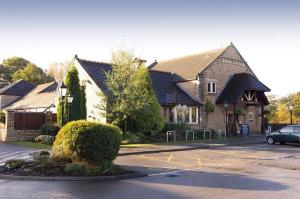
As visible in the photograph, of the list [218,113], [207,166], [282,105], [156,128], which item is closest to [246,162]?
[207,166]

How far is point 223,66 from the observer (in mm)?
39812

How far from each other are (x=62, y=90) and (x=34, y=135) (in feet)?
27.0

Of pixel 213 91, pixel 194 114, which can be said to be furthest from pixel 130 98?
pixel 213 91

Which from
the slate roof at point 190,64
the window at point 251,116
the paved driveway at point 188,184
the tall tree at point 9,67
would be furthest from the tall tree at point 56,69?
the paved driveway at point 188,184

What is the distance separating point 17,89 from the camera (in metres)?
52.7

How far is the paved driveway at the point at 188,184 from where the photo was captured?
33.8 ft

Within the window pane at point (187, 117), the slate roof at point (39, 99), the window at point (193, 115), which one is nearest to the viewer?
the window pane at point (187, 117)

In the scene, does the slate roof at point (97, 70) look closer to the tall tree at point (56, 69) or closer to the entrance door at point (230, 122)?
the entrance door at point (230, 122)

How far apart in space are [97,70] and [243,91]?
554 inches

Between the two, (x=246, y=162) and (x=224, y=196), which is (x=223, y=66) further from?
(x=224, y=196)

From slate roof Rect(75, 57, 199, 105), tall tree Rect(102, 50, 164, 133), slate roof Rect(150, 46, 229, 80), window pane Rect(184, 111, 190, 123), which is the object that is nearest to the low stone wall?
tall tree Rect(102, 50, 164, 133)

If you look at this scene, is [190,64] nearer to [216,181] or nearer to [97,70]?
[97,70]

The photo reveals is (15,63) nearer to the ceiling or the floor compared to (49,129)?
nearer to the ceiling

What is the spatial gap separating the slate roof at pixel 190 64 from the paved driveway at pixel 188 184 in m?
22.1
